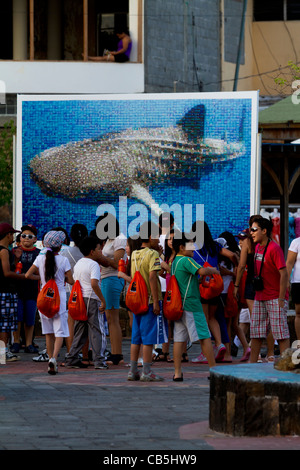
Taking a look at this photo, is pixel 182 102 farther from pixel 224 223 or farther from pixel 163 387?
pixel 163 387

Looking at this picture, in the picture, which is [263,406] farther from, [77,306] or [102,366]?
[102,366]

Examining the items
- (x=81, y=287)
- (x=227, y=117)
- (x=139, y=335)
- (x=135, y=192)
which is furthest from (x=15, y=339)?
(x=227, y=117)

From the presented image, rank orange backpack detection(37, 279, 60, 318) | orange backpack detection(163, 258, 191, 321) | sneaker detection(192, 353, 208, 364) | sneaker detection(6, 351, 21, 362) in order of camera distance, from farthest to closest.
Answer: sneaker detection(6, 351, 21, 362), sneaker detection(192, 353, 208, 364), orange backpack detection(37, 279, 60, 318), orange backpack detection(163, 258, 191, 321)

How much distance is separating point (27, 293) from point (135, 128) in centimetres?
571

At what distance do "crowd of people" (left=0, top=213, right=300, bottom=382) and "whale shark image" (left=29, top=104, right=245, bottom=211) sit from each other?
15.4 ft

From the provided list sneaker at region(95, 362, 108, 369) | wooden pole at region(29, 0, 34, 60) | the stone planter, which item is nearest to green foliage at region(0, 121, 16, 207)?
wooden pole at region(29, 0, 34, 60)

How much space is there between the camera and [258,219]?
1236cm

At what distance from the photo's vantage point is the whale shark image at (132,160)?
65.7ft

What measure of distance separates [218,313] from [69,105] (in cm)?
759

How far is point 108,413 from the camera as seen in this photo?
31.2 ft

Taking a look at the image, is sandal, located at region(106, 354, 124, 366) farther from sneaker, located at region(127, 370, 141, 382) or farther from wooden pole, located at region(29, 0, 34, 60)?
wooden pole, located at region(29, 0, 34, 60)

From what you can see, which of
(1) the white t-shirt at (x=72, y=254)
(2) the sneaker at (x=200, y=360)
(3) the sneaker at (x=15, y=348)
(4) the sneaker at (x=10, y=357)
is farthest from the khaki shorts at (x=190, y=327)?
(3) the sneaker at (x=15, y=348)

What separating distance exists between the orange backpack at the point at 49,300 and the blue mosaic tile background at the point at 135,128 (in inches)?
275

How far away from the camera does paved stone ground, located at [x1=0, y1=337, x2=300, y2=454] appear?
7938 millimetres
